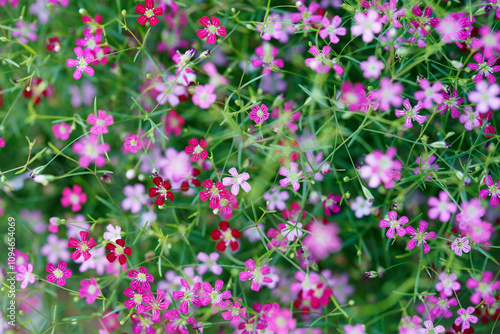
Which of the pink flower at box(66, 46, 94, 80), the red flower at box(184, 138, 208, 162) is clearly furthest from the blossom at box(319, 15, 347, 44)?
the pink flower at box(66, 46, 94, 80)

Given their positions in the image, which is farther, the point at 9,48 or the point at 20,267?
the point at 9,48

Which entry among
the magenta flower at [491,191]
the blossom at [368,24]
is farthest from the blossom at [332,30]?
the magenta flower at [491,191]

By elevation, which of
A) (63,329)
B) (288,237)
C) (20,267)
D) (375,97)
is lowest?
(63,329)

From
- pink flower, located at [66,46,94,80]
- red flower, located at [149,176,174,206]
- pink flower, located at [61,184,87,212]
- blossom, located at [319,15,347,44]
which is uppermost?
blossom, located at [319,15,347,44]

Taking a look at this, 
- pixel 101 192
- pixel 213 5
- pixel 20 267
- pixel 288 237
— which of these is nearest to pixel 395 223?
pixel 288 237

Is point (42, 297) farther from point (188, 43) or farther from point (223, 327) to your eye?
point (188, 43)

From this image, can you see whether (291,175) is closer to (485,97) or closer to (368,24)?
(368,24)

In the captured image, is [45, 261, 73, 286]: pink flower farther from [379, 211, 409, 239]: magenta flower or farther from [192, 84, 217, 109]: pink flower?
[379, 211, 409, 239]: magenta flower
